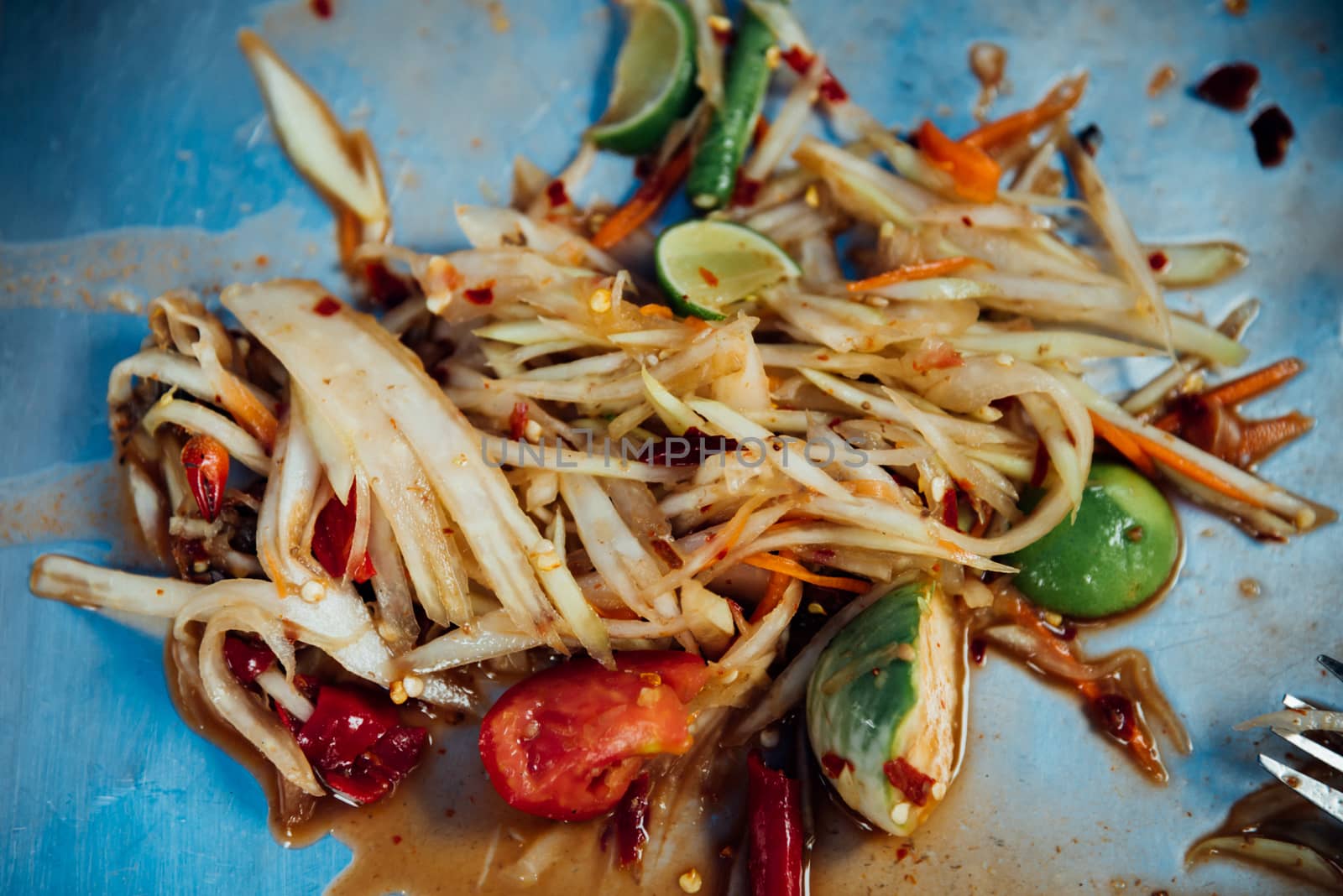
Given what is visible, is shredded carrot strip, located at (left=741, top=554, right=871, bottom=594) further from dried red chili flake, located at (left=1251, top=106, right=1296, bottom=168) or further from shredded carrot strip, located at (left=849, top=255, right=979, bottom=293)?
dried red chili flake, located at (left=1251, top=106, right=1296, bottom=168)

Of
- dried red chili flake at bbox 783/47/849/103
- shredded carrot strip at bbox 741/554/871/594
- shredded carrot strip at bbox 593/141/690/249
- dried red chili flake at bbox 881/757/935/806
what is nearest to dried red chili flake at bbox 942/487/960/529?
shredded carrot strip at bbox 741/554/871/594

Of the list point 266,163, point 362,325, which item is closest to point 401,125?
point 266,163

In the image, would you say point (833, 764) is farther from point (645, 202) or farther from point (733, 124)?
point (733, 124)

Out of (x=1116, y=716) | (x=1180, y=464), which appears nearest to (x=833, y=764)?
(x=1116, y=716)

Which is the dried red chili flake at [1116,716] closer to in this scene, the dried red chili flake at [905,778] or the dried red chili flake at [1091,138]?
the dried red chili flake at [905,778]

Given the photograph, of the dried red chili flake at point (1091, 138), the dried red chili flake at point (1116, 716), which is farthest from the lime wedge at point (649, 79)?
the dried red chili flake at point (1116, 716)

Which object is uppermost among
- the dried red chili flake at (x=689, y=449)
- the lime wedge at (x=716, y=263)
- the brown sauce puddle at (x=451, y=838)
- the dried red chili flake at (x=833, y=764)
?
the lime wedge at (x=716, y=263)

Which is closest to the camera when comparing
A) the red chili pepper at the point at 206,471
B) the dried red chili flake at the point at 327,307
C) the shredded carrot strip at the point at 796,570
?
the shredded carrot strip at the point at 796,570

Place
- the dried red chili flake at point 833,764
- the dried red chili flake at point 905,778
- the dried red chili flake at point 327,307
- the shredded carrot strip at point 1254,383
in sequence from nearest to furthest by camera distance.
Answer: the dried red chili flake at point 905,778
the dried red chili flake at point 833,764
the dried red chili flake at point 327,307
the shredded carrot strip at point 1254,383

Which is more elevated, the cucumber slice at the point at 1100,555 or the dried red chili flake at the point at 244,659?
the cucumber slice at the point at 1100,555

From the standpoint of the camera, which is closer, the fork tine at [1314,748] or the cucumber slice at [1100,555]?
the fork tine at [1314,748]
